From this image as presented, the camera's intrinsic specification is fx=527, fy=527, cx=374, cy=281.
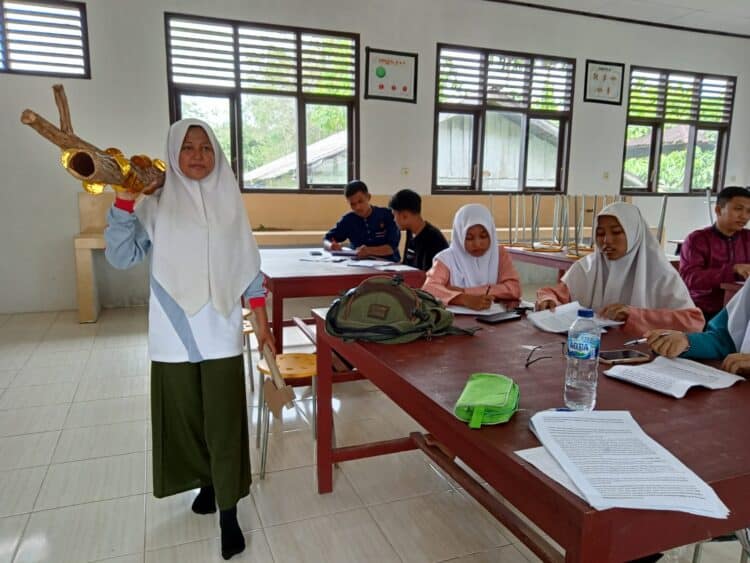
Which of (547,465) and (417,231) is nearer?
(547,465)

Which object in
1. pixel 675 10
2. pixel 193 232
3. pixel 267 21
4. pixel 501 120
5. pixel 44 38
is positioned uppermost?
pixel 675 10

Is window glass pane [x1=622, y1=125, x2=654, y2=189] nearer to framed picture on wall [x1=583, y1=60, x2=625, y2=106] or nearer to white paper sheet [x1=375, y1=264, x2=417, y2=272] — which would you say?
framed picture on wall [x1=583, y1=60, x2=625, y2=106]

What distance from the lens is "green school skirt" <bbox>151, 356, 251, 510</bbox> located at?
159 centimetres

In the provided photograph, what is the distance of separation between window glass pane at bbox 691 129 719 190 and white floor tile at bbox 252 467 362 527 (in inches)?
282

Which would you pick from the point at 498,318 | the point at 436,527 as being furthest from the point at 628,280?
the point at 436,527

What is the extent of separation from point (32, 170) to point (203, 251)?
4031 mm

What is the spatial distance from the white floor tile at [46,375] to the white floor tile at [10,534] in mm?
1440

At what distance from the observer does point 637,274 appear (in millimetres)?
1988

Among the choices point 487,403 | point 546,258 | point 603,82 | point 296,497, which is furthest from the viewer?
point 603,82

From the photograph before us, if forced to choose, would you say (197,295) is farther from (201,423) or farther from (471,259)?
(471,259)

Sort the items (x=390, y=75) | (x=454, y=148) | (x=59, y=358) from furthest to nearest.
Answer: (x=454, y=148), (x=390, y=75), (x=59, y=358)

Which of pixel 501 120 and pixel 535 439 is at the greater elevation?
pixel 501 120

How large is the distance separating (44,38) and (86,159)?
4.19 meters

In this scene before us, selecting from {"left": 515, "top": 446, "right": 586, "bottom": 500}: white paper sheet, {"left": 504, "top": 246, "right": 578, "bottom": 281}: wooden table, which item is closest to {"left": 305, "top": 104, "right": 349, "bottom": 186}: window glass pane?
{"left": 504, "top": 246, "right": 578, "bottom": 281}: wooden table
